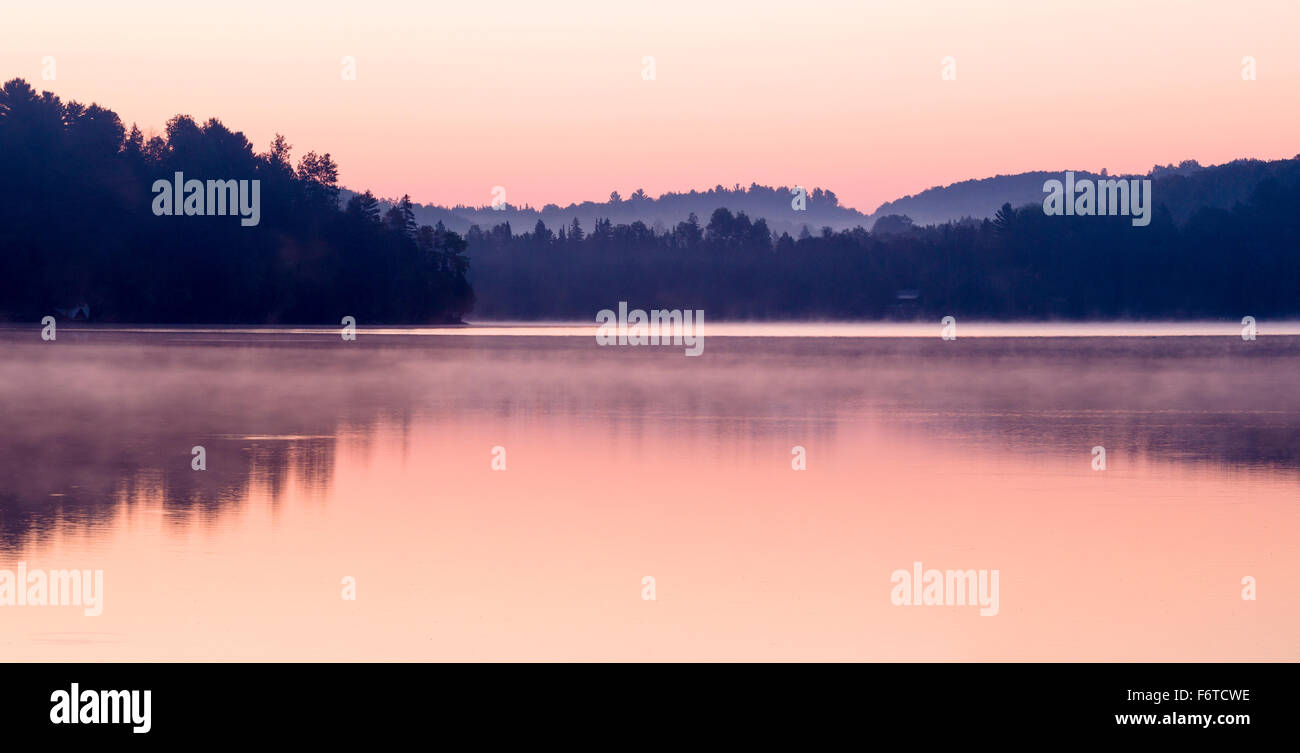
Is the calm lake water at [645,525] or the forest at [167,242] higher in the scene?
the forest at [167,242]

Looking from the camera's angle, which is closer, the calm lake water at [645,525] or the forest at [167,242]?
the calm lake water at [645,525]

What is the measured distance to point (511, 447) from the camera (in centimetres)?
2398

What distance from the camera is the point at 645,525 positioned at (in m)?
16.1

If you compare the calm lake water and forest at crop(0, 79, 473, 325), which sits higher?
forest at crop(0, 79, 473, 325)

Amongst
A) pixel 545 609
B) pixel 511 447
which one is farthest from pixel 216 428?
pixel 545 609

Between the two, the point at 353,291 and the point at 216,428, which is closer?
the point at 216,428

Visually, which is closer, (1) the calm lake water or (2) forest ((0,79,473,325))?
(1) the calm lake water

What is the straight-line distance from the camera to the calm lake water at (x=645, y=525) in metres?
11.2

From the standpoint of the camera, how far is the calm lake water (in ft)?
36.7

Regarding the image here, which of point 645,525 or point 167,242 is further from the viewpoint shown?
point 167,242

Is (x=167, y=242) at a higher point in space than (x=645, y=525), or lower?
higher

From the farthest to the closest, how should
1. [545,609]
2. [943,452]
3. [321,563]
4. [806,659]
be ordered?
[943,452], [321,563], [545,609], [806,659]
